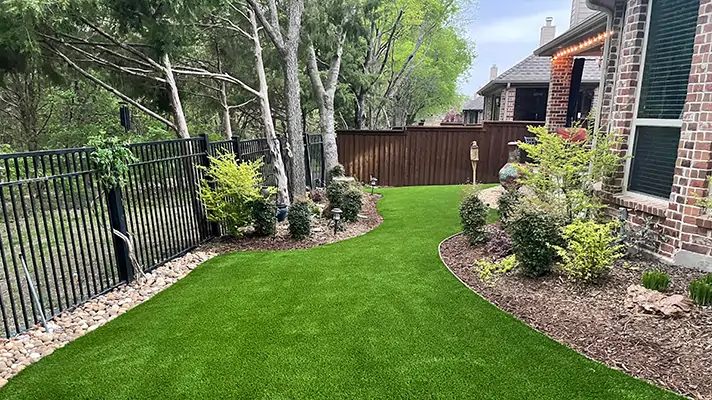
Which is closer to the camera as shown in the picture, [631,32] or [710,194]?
[710,194]

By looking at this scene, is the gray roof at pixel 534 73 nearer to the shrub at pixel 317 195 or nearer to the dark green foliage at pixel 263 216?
the shrub at pixel 317 195

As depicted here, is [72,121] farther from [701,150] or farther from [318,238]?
[701,150]

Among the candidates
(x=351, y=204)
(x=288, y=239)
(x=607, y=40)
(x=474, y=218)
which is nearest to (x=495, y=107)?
(x=607, y=40)

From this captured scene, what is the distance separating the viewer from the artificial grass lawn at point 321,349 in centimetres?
257

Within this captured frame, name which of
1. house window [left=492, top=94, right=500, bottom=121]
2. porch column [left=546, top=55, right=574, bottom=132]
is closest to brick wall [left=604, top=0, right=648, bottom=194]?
porch column [left=546, top=55, right=574, bottom=132]

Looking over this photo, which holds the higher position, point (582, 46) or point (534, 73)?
point (534, 73)

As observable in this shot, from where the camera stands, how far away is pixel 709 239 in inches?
145

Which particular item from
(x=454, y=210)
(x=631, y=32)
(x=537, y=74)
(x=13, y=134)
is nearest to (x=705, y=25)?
(x=631, y=32)

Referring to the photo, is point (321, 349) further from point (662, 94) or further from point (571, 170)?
point (662, 94)

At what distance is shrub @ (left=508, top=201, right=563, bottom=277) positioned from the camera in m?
3.98

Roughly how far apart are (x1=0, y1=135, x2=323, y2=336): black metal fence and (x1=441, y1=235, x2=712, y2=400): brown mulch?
390 centimetres

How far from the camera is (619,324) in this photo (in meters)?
3.12

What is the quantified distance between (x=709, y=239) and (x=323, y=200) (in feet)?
22.2

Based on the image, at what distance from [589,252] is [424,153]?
28.3ft
